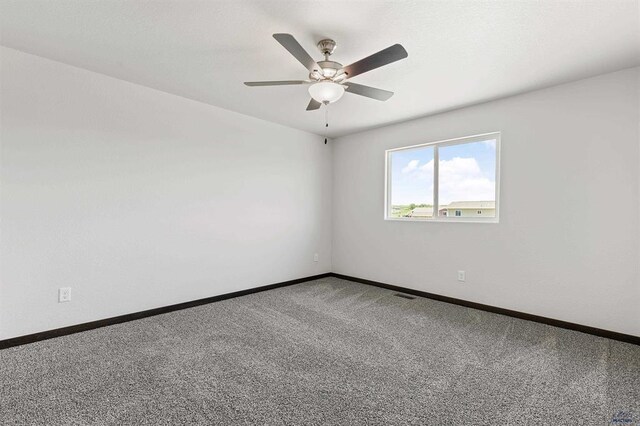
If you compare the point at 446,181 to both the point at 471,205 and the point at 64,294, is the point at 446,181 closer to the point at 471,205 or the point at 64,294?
the point at 471,205

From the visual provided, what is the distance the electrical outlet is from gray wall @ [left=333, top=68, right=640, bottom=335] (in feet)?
12.3

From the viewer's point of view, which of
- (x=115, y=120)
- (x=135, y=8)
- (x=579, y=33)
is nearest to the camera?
(x=135, y=8)

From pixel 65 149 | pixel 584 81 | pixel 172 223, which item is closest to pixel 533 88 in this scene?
pixel 584 81

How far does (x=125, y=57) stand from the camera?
2395 mm

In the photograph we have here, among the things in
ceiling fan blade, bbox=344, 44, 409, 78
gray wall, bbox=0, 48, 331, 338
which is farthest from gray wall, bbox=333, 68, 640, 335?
gray wall, bbox=0, 48, 331, 338

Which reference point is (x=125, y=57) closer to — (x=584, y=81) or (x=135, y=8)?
(x=135, y=8)

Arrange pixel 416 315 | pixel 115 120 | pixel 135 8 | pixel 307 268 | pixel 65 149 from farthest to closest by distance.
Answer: pixel 307 268
pixel 416 315
pixel 115 120
pixel 65 149
pixel 135 8

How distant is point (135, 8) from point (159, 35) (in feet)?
0.90

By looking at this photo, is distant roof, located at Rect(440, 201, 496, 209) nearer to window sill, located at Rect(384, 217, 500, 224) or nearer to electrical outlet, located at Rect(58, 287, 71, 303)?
window sill, located at Rect(384, 217, 500, 224)

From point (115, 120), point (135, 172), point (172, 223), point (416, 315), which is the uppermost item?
point (115, 120)

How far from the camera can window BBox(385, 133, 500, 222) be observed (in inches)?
133

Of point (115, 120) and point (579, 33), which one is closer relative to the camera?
point (579, 33)

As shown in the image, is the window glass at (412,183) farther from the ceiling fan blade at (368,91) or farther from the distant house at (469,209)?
the ceiling fan blade at (368,91)

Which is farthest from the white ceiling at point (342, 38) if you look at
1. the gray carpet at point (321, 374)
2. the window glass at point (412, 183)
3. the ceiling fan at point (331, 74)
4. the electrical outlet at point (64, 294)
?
the gray carpet at point (321, 374)
